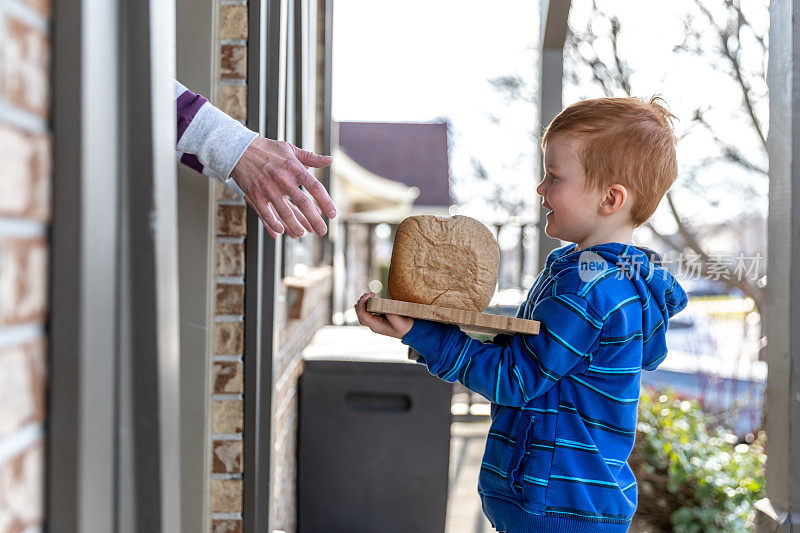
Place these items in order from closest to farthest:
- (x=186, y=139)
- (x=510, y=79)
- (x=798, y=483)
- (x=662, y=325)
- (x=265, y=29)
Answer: (x=186, y=139)
(x=662, y=325)
(x=265, y=29)
(x=798, y=483)
(x=510, y=79)

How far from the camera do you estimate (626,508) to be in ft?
4.30

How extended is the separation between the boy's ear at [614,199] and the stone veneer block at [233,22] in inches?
34.7

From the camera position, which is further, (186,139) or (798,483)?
(798,483)

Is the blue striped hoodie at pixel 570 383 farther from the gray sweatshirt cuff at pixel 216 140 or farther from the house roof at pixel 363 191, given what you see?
the house roof at pixel 363 191

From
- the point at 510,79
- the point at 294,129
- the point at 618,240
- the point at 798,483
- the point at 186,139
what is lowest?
the point at 798,483

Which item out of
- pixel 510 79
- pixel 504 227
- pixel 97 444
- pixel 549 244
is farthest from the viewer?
pixel 510 79

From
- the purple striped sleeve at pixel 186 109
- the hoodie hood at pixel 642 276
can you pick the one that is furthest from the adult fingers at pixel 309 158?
the hoodie hood at pixel 642 276

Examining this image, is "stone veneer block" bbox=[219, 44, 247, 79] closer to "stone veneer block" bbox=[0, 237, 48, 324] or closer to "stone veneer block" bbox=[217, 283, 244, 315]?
"stone veneer block" bbox=[217, 283, 244, 315]

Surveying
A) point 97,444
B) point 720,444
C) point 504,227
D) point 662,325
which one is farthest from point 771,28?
point 504,227

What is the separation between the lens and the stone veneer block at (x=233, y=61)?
1546 millimetres

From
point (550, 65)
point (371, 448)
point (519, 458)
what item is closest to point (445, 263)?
point (519, 458)

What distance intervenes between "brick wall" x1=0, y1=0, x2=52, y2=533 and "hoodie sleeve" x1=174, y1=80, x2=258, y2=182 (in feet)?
2.18

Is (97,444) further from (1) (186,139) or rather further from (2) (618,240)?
(2) (618,240)

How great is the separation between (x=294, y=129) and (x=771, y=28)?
1748 mm
